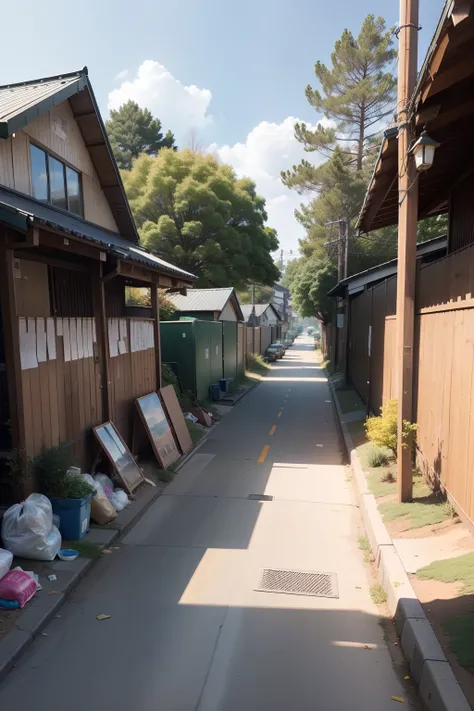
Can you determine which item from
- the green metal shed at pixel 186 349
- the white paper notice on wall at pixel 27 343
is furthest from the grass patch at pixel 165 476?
the green metal shed at pixel 186 349

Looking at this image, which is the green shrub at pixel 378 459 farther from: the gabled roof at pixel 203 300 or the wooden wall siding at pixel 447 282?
the gabled roof at pixel 203 300

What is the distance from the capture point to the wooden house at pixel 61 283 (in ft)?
17.9

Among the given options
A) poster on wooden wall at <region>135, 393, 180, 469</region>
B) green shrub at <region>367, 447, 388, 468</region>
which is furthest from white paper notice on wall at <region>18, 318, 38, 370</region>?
green shrub at <region>367, 447, 388, 468</region>

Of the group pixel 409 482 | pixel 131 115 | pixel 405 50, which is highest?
Answer: pixel 131 115

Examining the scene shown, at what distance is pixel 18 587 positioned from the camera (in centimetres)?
440

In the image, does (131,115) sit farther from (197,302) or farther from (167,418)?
(167,418)

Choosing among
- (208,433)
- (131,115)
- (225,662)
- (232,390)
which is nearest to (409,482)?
(225,662)

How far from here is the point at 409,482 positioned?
6203 millimetres

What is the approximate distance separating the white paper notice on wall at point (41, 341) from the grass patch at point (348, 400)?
33.3 ft

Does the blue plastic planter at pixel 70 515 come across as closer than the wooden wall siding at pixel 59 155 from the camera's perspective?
Yes

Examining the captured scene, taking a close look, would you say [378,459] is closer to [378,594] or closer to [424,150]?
[378,594]

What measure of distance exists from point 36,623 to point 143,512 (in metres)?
2.88

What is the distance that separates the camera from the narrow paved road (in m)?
3.40

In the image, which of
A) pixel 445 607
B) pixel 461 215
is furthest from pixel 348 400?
pixel 445 607
